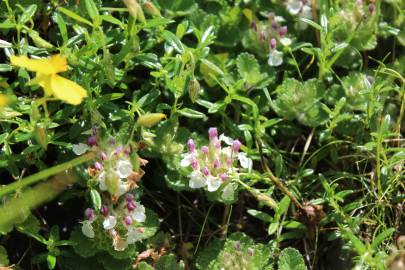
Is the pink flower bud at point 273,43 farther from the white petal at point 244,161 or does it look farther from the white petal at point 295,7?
the white petal at point 244,161

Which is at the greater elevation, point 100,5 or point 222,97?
point 100,5

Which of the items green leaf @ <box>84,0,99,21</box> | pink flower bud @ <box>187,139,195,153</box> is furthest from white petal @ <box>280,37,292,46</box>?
green leaf @ <box>84,0,99,21</box>

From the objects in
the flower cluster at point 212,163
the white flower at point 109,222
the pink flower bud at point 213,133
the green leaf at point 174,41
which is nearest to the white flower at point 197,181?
the flower cluster at point 212,163

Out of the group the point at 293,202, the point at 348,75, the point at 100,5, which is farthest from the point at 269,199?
the point at 100,5

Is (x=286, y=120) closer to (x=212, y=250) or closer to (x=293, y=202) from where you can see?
(x=293, y=202)

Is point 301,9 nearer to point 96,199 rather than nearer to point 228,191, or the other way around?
point 228,191
